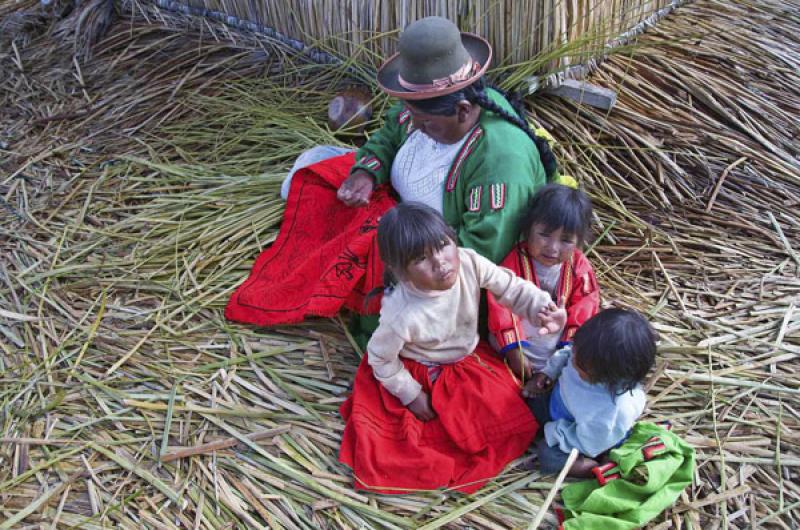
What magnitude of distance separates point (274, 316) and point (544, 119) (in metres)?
1.44

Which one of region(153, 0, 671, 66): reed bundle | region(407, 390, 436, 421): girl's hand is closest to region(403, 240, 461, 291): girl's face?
region(407, 390, 436, 421): girl's hand

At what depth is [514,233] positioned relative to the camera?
2.25 metres

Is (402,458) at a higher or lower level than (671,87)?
lower

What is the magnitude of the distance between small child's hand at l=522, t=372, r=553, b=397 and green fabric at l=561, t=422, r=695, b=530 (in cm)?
27

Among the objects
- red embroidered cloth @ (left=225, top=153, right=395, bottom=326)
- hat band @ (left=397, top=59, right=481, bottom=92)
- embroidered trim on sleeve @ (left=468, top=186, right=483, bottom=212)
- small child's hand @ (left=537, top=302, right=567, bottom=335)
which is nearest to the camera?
small child's hand @ (left=537, top=302, right=567, bottom=335)

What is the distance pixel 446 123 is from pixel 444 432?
94cm

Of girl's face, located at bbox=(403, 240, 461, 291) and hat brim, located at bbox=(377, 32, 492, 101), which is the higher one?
hat brim, located at bbox=(377, 32, 492, 101)

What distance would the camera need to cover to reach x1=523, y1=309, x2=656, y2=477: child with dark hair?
1.76 meters

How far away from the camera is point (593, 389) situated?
74.8 inches

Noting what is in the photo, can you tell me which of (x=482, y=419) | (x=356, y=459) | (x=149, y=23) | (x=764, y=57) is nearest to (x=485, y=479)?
(x=482, y=419)

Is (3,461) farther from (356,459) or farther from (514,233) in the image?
(514,233)

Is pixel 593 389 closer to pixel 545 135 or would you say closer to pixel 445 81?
pixel 445 81

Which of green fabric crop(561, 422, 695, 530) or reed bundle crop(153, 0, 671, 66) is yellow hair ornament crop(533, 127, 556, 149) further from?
green fabric crop(561, 422, 695, 530)

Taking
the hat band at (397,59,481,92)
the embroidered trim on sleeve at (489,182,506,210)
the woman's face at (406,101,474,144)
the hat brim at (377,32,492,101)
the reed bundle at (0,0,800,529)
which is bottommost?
the reed bundle at (0,0,800,529)
